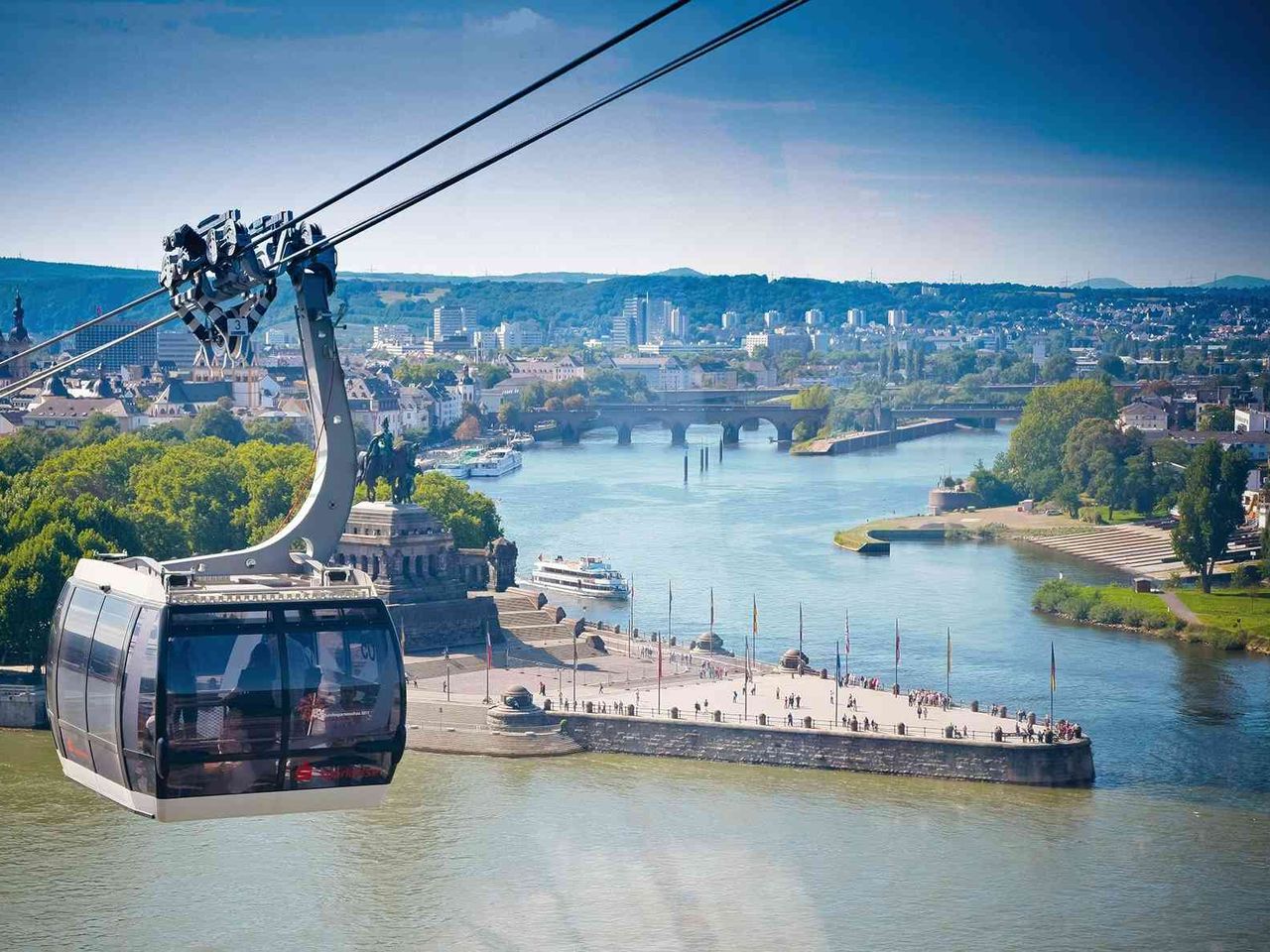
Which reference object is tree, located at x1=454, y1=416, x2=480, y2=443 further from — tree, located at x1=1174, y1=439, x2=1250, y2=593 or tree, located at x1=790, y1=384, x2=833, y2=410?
tree, located at x1=1174, y1=439, x2=1250, y2=593

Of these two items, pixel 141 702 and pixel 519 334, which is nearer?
pixel 141 702

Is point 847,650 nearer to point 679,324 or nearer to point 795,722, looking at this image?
point 795,722

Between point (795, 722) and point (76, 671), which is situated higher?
point (76, 671)

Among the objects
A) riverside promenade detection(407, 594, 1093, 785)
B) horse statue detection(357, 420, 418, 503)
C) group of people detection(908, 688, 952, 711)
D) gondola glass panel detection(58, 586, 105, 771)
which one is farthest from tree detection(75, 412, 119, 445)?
gondola glass panel detection(58, 586, 105, 771)

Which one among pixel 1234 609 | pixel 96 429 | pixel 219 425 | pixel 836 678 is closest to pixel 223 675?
pixel 836 678

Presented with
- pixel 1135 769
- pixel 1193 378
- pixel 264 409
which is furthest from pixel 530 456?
pixel 1135 769

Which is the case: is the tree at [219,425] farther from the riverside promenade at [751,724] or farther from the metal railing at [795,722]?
the metal railing at [795,722]

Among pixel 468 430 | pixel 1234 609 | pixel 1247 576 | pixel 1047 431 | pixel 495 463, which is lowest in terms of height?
pixel 468 430
